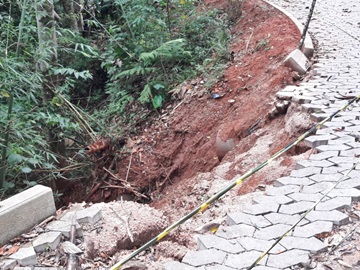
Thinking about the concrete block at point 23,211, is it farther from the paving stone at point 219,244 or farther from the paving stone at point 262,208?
the paving stone at point 262,208

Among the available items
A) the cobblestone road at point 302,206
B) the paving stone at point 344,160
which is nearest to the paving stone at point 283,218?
the cobblestone road at point 302,206

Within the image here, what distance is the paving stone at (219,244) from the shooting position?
9.07 feet

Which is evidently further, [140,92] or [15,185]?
[140,92]

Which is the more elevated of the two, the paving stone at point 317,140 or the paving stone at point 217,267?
the paving stone at point 217,267

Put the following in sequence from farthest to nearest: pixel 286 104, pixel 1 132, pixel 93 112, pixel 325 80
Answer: pixel 93 112, pixel 325 80, pixel 286 104, pixel 1 132

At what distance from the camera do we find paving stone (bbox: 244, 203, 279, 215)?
318cm

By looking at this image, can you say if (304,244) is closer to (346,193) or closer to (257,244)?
(257,244)

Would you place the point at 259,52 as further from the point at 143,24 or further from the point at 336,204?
the point at 336,204

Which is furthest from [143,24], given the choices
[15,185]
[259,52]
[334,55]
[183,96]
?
[15,185]

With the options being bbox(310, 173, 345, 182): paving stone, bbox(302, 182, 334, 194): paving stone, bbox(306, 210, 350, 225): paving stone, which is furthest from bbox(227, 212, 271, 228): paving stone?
bbox(310, 173, 345, 182): paving stone

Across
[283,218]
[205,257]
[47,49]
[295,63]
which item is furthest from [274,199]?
[295,63]

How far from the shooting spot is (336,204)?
3.07 metres

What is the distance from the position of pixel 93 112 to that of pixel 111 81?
99 cm

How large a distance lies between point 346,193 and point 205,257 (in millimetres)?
1366
